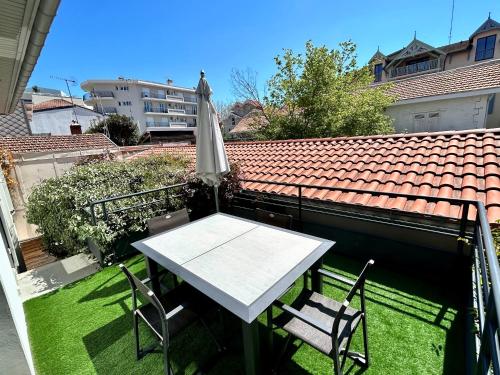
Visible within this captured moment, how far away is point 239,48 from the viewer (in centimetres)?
2172

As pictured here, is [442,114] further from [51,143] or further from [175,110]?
[175,110]

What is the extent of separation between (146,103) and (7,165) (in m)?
37.2

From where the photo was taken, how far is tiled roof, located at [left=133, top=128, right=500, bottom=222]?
3596 millimetres

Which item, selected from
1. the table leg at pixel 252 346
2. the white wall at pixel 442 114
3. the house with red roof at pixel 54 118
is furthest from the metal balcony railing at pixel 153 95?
the table leg at pixel 252 346

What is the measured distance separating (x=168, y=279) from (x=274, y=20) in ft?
53.0

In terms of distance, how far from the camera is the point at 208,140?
169 inches

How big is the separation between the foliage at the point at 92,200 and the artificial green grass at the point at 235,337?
1457mm

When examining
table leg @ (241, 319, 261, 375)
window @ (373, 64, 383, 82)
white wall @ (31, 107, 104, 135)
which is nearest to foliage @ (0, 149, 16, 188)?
table leg @ (241, 319, 261, 375)

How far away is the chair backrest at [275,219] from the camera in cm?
338

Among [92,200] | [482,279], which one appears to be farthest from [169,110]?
[482,279]

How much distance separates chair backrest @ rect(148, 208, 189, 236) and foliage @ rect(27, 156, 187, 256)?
164 cm

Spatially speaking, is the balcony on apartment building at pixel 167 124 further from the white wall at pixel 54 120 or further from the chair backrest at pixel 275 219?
the chair backrest at pixel 275 219

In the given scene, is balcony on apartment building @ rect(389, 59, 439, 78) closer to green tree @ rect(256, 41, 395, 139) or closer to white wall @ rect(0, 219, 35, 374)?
green tree @ rect(256, 41, 395, 139)

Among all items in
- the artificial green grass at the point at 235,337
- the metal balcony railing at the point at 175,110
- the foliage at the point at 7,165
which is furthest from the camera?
the metal balcony railing at the point at 175,110
